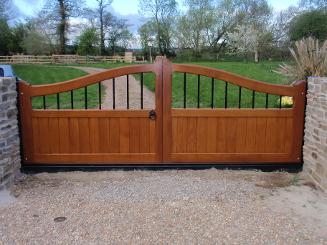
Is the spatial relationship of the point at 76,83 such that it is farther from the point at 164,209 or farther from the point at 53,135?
the point at 164,209

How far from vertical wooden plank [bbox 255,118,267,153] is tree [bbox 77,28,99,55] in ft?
121

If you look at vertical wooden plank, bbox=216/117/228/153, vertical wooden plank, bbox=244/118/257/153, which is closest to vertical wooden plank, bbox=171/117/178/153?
vertical wooden plank, bbox=216/117/228/153

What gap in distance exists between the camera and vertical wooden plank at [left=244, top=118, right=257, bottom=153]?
531 cm

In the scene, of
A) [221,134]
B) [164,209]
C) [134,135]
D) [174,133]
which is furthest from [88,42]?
[164,209]

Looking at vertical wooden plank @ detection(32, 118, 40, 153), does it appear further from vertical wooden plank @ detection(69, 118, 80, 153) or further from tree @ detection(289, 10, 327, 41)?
tree @ detection(289, 10, 327, 41)

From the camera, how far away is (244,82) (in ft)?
17.3

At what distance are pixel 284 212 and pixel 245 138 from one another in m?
1.47

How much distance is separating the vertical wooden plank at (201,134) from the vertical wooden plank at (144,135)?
69 cm

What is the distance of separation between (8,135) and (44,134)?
0.53 meters

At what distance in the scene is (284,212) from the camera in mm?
4082

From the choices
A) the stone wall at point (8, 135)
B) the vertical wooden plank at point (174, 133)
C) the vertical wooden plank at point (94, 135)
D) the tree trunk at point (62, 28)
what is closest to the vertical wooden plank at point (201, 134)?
the vertical wooden plank at point (174, 133)

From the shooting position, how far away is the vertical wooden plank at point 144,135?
17.3 feet

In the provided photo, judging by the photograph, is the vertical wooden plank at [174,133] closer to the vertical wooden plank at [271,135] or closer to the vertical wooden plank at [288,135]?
the vertical wooden plank at [271,135]

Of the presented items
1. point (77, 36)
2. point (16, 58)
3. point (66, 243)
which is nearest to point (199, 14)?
point (77, 36)
